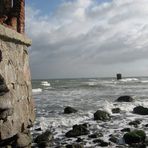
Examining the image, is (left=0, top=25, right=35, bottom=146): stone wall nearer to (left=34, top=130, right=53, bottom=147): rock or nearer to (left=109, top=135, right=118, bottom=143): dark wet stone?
(left=34, top=130, right=53, bottom=147): rock

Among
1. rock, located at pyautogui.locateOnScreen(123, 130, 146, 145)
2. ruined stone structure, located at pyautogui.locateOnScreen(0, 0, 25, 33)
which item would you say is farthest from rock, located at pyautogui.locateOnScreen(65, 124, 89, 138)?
ruined stone structure, located at pyautogui.locateOnScreen(0, 0, 25, 33)

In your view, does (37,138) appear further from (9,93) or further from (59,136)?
(9,93)

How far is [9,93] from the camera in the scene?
5250 mm

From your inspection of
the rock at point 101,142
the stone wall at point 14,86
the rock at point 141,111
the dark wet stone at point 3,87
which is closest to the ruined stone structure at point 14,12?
the stone wall at point 14,86

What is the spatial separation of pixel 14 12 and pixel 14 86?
4.91 feet

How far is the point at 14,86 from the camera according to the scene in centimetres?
564

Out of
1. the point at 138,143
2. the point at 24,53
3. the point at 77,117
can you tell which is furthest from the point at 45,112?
the point at 24,53

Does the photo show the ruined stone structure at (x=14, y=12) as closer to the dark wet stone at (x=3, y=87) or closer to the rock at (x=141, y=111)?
the dark wet stone at (x=3, y=87)

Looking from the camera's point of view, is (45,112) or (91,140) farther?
(45,112)

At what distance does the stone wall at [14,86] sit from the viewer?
16.5 feet

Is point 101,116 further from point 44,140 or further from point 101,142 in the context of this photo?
point 44,140

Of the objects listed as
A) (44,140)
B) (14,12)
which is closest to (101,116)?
(44,140)

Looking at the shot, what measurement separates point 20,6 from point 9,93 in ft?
6.13

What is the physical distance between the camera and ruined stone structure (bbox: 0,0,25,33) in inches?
235
